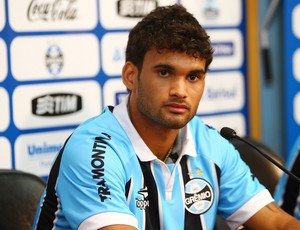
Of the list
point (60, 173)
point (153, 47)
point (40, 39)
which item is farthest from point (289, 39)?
point (60, 173)

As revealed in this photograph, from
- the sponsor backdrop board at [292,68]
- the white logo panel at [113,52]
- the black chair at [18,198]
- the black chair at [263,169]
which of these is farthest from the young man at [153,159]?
the sponsor backdrop board at [292,68]

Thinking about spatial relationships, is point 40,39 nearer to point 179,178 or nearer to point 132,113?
point 132,113

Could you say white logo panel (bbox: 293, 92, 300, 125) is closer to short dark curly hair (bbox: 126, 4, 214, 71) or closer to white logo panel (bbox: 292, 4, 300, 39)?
white logo panel (bbox: 292, 4, 300, 39)

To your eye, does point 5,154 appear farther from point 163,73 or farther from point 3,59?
point 163,73

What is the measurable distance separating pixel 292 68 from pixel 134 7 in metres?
0.87

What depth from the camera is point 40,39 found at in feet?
7.17

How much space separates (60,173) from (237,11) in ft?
4.94

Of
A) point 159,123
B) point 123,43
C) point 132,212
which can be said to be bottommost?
point 132,212

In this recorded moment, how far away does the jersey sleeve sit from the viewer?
4.70 ft

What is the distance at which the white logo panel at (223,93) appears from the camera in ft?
8.75

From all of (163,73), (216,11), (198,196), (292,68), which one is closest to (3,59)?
(163,73)

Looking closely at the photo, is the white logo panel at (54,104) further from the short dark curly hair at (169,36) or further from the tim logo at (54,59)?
the short dark curly hair at (169,36)

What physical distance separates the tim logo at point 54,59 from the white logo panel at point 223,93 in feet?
2.31

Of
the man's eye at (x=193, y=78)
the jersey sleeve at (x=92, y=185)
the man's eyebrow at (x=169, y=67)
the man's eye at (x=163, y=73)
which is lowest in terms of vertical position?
the jersey sleeve at (x=92, y=185)
